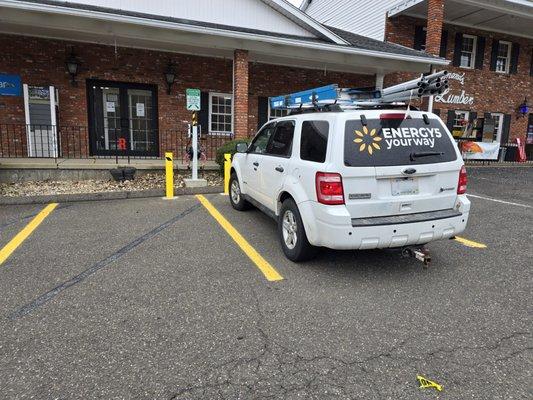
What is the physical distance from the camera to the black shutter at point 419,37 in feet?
54.5

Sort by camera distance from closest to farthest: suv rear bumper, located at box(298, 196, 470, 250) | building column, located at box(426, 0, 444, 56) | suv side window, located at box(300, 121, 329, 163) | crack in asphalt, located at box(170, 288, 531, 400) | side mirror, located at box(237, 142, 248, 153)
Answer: crack in asphalt, located at box(170, 288, 531, 400), suv rear bumper, located at box(298, 196, 470, 250), suv side window, located at box(300, 121, 329, 163), side mirror, located at box(237, 142, 248, 153), building column, located at box(426, 0, 444, 56)

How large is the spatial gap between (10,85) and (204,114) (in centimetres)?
571

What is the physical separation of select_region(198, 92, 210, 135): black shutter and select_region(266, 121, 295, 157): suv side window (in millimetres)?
8378

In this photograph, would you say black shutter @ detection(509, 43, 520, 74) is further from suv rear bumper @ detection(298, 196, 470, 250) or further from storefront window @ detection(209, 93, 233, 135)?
suv rear bumper @ detection(298, 196, 470, 250)

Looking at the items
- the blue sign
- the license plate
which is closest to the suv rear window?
the license plate

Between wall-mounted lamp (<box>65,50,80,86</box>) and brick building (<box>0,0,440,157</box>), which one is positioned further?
wall-mounted lamp (<box>65,50,80,86</box>)

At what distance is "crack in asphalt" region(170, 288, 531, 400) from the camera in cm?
239

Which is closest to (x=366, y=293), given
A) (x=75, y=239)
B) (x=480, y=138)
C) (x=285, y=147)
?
(x=285, y=147)

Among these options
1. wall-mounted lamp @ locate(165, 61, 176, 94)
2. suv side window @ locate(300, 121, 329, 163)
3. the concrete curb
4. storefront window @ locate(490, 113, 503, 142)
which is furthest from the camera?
storefront window @ locate(490, 113, 503, 142)

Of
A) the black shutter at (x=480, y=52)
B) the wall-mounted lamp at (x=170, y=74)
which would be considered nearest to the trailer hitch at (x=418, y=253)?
the wall-mounted lamp at (x=170, y=74)

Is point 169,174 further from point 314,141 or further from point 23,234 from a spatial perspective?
point 314,141

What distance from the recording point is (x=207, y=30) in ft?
33.9

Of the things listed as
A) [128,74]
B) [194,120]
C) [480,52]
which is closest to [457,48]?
[480,52]

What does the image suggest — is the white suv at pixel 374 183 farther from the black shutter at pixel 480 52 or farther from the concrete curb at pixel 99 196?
the black shutter at pixel 480 52
